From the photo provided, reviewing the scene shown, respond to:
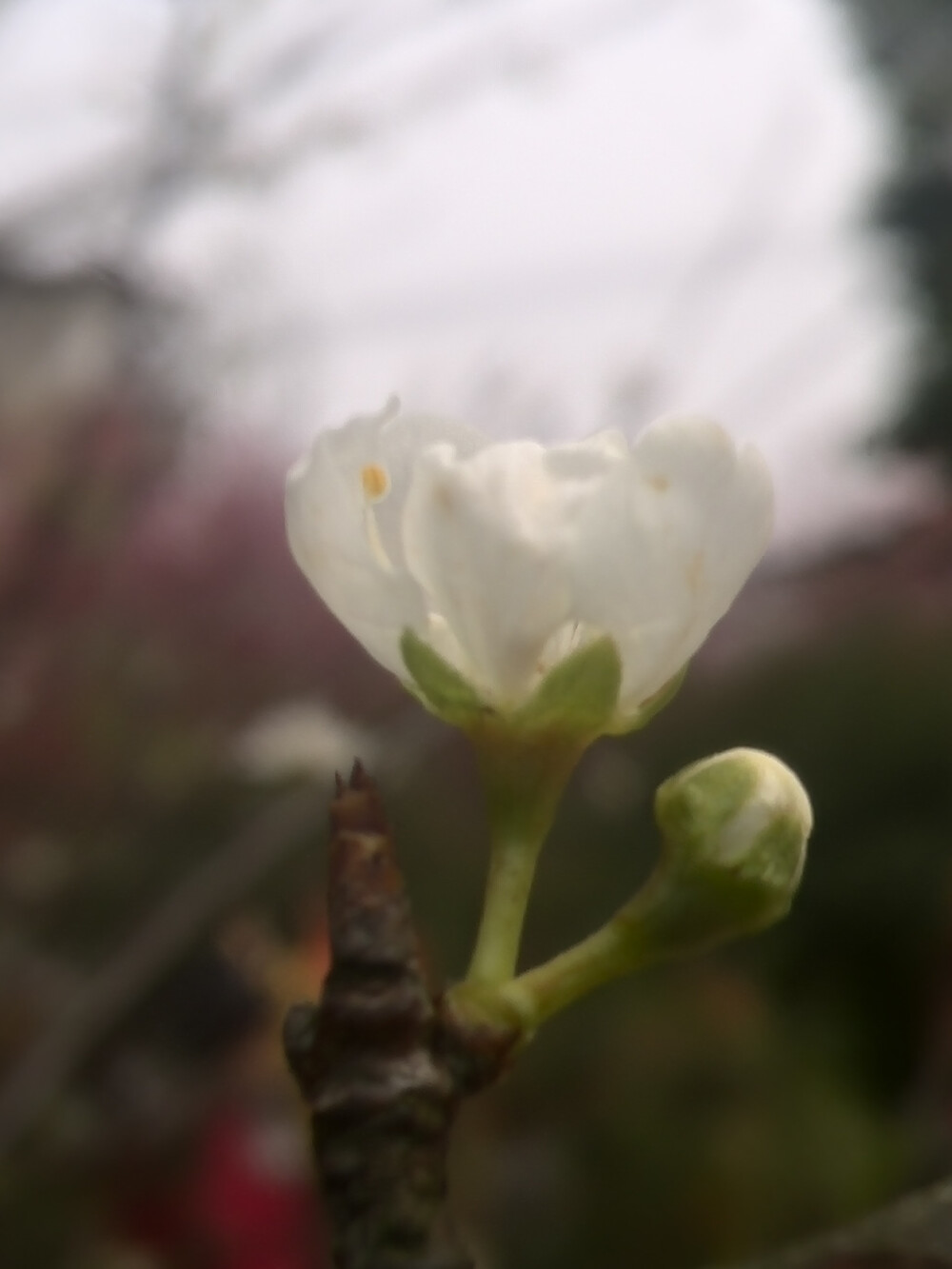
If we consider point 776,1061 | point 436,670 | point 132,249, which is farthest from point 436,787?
point 436,670

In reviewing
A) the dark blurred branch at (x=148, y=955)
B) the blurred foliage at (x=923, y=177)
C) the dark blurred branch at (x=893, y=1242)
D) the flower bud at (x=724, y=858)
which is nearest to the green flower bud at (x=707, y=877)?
the flower bud at (x=724, y=858)

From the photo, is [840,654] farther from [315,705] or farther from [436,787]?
[315,705]

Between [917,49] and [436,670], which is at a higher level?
[917,49]

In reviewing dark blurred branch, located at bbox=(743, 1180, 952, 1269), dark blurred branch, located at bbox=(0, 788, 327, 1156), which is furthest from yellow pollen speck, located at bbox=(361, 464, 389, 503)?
dark blurred branch, located at bbox=(0, 788, 327, 1156)

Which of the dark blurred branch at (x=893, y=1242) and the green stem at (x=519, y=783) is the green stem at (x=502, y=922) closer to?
the green stem at (x=519, y=783)

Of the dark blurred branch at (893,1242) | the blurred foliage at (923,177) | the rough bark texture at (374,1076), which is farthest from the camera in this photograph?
the blurred foliage at (923,177)

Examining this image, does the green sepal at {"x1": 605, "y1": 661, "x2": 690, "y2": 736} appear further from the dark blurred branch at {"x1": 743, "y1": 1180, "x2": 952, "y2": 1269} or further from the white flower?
the dark blurred branch at {"x1": 743, "y1": 1180, "x2": 952, "y2": 1269}
